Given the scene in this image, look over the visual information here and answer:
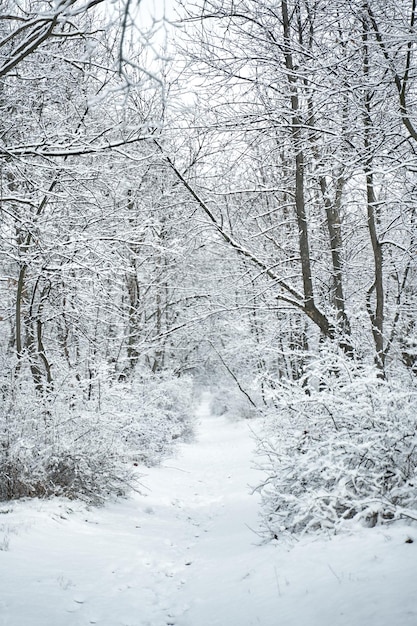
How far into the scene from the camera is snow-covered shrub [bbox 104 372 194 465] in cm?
679

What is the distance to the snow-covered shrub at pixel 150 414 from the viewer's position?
22.3 feet

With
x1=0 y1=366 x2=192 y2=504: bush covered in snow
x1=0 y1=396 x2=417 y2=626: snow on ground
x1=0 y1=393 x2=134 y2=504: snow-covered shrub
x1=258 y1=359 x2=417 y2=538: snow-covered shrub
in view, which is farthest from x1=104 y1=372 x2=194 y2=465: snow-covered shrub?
x1=258 y1=359 x2=417 y2=538: snow-covered shrub

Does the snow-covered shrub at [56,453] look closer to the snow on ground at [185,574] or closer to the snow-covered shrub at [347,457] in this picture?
the snow on ground at [185,574]

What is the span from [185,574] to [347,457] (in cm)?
199

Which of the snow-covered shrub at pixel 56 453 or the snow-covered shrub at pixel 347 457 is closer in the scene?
the snow-covered shrub at pixel 347 457

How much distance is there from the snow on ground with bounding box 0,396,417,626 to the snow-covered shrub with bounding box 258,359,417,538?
0.23m

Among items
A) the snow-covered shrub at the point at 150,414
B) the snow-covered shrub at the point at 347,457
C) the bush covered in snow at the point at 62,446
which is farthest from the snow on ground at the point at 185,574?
the snow-covered shrub at the point at 150,414

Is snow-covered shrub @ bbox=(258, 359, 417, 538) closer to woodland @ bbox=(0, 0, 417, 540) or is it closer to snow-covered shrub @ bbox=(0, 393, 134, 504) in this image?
woodland @ bbox=(0, 0, 417, 540)

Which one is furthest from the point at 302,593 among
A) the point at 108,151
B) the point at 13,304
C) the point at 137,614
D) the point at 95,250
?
the point at 13,304

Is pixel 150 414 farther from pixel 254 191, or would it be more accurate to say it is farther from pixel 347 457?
pixel 347 457

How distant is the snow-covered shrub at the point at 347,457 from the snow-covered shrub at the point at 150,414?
2.92 m

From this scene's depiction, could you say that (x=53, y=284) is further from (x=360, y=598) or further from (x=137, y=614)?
(x=360, y=598)

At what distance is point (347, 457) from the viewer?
3.57 meters

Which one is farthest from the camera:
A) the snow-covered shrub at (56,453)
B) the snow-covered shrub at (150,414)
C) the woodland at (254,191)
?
the snow-covered shrub at (150,414)
